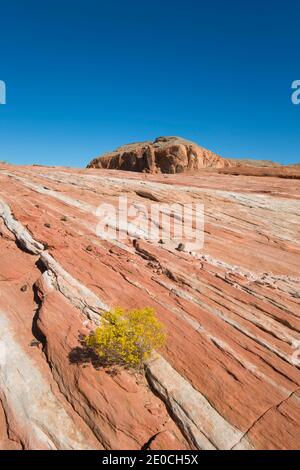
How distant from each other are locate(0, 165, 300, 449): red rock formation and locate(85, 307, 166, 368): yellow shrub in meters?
0.36

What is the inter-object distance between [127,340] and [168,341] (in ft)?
4.78

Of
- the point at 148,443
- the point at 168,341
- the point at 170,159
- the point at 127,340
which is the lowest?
the point at 148,443

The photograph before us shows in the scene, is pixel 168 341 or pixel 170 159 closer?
pixel 168 341

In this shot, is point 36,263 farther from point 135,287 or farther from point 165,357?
point 165,357

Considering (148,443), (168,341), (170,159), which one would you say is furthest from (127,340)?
(170,159)

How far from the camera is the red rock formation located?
20.8 feet

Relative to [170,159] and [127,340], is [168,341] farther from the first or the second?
[170,159]

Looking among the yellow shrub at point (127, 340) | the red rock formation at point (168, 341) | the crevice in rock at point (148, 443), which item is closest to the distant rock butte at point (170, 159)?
the red rock formation at point (168, 341)

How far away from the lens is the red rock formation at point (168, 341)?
6340mm

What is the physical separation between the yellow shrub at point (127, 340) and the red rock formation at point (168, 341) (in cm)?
36

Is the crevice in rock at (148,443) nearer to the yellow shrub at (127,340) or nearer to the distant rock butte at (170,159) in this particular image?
the yellow shrub at (127,340)

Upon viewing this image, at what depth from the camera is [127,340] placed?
770 centimetres

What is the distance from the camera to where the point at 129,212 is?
1941cm
